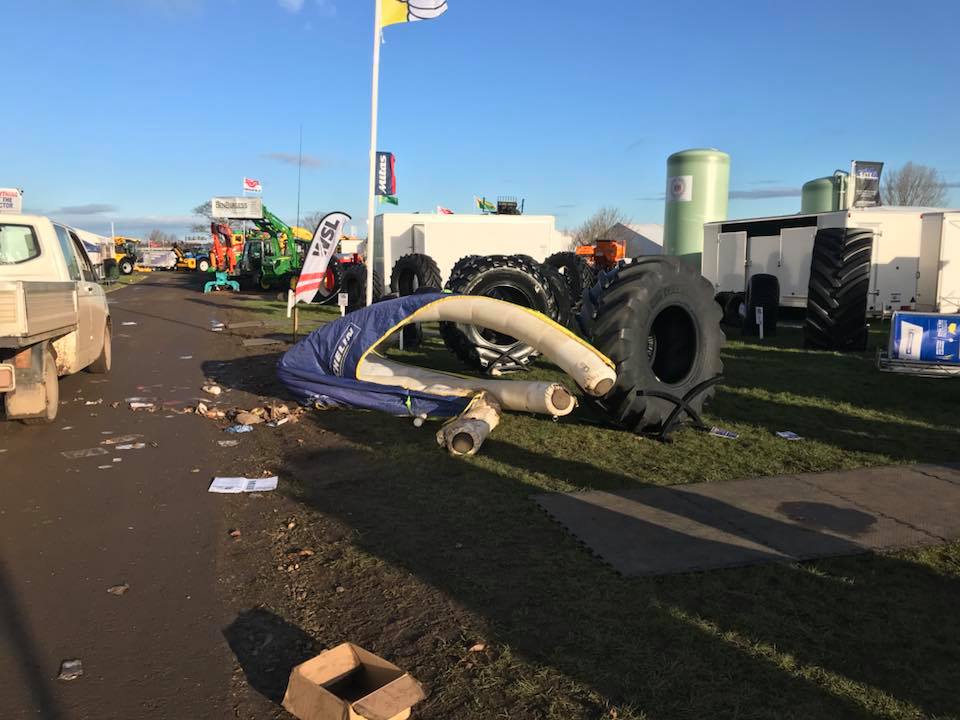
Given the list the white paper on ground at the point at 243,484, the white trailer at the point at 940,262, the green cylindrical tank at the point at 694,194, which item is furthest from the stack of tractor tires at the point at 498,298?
the green cylindrical tank at the point at 694,194

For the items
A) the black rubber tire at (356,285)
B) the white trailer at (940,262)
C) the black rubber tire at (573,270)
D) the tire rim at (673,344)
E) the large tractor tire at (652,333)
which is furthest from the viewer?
the black rubber tire at (356,285)

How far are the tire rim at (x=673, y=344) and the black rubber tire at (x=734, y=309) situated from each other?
9.59 m

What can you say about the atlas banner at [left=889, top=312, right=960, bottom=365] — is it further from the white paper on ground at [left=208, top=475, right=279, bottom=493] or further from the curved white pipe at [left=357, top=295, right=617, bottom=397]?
the white paper on ground at [left=208, top=475, right=279, bottom=493]

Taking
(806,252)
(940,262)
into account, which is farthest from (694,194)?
(940,262)

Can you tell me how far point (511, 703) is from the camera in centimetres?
278

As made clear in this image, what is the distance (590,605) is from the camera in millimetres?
3529

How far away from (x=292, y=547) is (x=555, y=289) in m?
7.04

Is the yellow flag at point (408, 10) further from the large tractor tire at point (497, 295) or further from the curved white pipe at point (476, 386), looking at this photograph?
the curved white pipe at point (476, 386)

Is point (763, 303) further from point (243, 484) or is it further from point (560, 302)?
→ point (243, 484)

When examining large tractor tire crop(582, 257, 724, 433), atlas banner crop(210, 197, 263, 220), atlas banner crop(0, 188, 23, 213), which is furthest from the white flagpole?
atlas banner crop(210, 197, 263, 220)

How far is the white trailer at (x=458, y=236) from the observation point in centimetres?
1847

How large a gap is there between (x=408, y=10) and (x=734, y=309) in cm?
996

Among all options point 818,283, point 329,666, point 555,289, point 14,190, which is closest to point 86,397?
point 555,289

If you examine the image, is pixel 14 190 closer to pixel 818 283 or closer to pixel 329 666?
pixel 818 283
